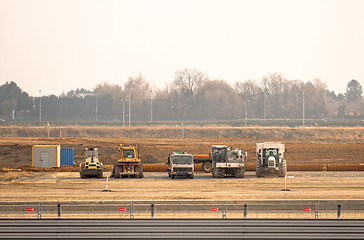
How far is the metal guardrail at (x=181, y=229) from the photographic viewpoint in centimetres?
2302

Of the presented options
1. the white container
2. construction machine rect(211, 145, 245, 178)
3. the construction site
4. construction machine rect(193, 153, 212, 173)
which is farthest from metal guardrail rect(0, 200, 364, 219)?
the white container

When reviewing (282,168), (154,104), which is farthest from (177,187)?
(154,104)

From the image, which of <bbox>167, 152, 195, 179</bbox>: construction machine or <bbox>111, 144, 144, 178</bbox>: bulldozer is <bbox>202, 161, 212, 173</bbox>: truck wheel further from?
<bbox>111, 144, 144, 178</bbox>: bulldozer

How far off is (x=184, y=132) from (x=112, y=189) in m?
87.8

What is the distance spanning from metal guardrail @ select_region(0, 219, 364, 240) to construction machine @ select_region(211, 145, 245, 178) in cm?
2395

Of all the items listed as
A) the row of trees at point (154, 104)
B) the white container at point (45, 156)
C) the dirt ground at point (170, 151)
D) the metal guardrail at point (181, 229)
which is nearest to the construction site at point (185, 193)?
the metal guardrail at point (181, 229)

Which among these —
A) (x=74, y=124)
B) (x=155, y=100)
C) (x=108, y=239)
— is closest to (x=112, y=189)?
(x=108, y=239)

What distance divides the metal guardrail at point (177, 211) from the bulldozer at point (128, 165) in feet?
65.6

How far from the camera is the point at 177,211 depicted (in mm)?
27938

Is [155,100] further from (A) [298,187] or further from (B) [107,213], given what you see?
(B) [107,213]

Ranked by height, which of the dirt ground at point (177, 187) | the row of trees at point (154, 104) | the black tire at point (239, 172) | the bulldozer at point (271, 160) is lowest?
the dirt ground at point (177, 187)

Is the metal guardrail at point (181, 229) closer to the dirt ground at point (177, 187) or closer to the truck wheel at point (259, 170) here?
the dirt ground at point (177, 187)

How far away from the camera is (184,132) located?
130500mm

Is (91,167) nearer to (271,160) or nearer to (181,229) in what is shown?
(271,160)
